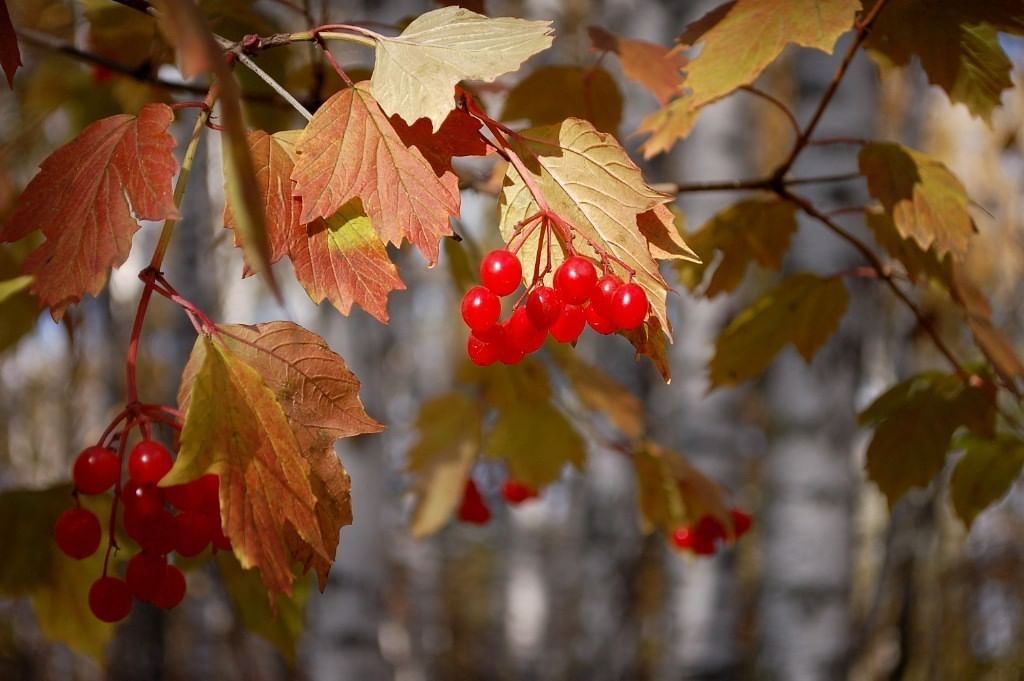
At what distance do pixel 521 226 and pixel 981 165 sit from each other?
6.43 meters

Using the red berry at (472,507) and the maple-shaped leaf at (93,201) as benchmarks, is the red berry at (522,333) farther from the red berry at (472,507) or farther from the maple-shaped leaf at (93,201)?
the red berry at (472,507)

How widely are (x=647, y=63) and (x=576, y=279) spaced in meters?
0.81

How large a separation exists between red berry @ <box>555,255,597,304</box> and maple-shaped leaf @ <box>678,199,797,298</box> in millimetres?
715

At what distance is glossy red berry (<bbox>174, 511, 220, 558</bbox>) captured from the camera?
84cm

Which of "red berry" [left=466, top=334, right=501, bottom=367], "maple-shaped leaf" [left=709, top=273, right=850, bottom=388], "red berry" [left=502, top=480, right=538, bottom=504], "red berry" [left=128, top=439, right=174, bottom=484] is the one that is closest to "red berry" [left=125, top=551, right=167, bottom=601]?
"red berry" [left=128, top=439, right=174, bottom=484]

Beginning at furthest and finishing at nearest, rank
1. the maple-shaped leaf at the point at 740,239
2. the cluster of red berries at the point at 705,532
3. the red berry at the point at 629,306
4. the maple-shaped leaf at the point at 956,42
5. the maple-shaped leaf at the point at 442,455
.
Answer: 1. the maple-shaped leaf at the point at 442,455
2. the cluster of red berries at the point at 705,532
3. the maple-shaped leaf at the point at 740,239
4. the maple-shaped leaf at the point at 956,42
5. the red berry at the point at 629,306

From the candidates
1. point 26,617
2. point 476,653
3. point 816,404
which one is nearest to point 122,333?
point 26,617

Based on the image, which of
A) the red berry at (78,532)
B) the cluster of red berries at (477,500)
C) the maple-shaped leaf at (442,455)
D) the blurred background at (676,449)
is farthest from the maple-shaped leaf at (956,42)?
the cluster of red berries at (477,500)

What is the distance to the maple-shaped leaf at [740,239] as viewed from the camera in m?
1.48

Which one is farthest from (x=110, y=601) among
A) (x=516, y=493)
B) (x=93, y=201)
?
(x=516, y=493)

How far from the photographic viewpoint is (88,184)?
0.82m

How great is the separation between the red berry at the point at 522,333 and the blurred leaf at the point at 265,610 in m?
0.85

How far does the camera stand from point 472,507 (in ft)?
7.64

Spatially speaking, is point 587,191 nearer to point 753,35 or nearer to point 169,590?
point 753,35
